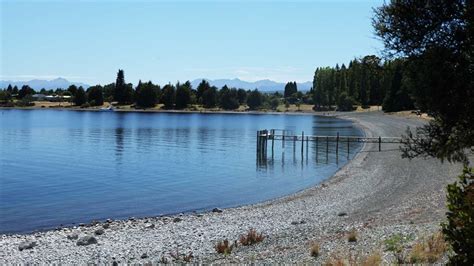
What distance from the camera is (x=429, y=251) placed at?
34.1 feet

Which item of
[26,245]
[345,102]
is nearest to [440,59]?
[26,245]

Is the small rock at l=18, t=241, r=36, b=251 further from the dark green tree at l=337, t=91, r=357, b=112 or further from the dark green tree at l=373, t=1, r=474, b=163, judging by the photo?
the dark green tree at l=337, t=91, r=357, b=112

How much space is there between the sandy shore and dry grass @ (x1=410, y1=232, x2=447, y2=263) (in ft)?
2.23

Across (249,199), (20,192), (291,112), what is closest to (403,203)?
(249,199)

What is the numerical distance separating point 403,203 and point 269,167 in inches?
959

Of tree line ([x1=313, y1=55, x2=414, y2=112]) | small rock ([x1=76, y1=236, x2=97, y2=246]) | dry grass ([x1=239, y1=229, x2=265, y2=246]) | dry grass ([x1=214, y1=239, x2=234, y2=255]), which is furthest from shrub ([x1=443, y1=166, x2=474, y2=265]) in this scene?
tree line ([x1=313, y1=55, x2=414, y2=112])

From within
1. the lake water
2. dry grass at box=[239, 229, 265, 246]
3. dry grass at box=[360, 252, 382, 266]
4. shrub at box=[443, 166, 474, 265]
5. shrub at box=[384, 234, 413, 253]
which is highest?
shrub at box=[443, 166, 474, 265]

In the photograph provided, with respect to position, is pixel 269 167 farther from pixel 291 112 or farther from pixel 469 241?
pixel 291 112

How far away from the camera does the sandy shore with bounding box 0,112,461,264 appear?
15.0 metres

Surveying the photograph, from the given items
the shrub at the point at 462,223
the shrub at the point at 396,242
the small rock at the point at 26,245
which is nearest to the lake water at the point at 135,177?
the small rock at the point at 26,245

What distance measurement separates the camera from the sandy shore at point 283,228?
15.0m

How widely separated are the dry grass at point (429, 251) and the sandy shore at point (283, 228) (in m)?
0.68

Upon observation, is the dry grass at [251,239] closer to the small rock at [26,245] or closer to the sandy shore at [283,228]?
the sandy shore at [283,228]

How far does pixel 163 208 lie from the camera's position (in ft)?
95.9
